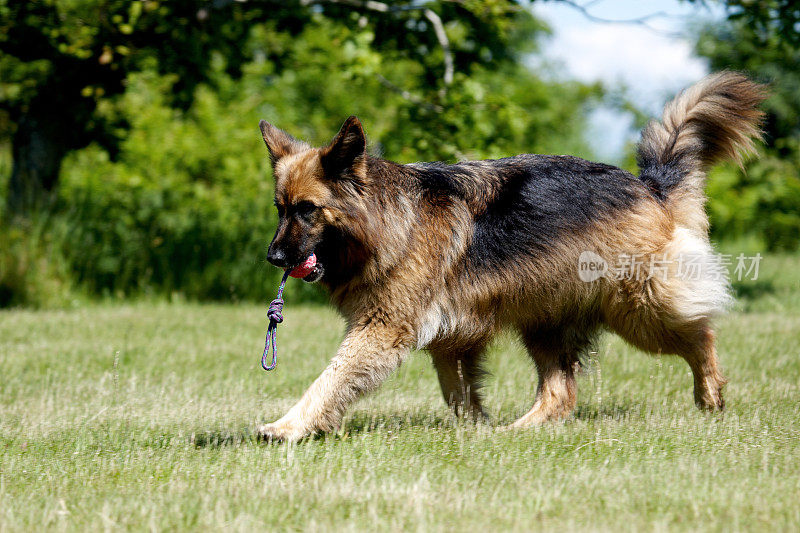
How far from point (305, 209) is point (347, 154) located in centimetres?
39

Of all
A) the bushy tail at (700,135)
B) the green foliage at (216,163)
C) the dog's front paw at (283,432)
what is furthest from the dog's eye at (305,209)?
the bushy tail at (700,135)

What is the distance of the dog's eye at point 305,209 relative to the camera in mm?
4965

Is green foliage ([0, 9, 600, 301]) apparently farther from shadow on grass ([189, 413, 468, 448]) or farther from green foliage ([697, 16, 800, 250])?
green foliage ([697, 16, 800, 250])

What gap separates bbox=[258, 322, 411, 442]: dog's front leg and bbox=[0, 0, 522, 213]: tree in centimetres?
533

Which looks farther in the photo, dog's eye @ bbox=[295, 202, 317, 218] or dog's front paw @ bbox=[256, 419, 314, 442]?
dog's eye @ bbox=[295, 202, 317, 218]

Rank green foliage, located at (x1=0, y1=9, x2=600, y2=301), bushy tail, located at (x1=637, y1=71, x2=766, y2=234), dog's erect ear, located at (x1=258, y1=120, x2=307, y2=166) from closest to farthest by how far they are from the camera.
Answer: dog's erect ear, located at (x1=258, y1=120, x2=307, y2=166), bushy tail, located at (x1=637, y1=71, x2=766, y2=234), green foliage, located at (x1=0, y1=9, x2=600, y2=301)

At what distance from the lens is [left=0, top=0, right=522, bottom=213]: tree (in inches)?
374

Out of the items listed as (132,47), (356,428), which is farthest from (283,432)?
(132,47)

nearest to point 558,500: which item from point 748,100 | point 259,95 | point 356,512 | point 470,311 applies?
point 356,512

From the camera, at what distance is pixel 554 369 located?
5848 millimetres

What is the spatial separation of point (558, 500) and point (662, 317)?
6.80ft

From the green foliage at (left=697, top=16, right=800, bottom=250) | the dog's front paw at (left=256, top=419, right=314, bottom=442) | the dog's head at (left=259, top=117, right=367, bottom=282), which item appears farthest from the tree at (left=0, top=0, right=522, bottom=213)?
the green foliage at (left=697, top=16, right=800, bottom=250)

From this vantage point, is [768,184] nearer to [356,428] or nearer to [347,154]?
[356,428]

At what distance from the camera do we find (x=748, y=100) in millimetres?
5832
